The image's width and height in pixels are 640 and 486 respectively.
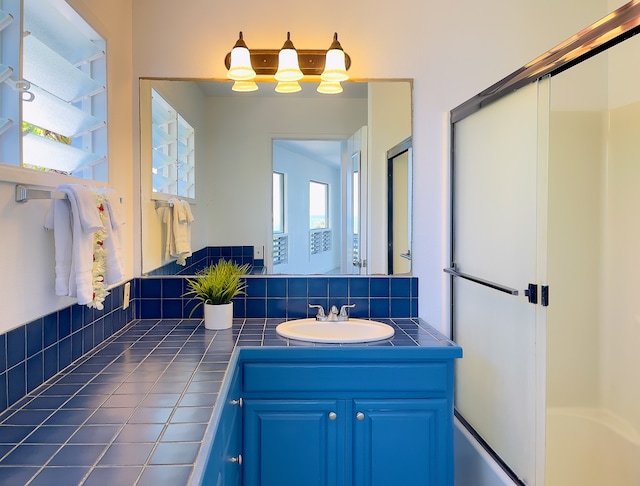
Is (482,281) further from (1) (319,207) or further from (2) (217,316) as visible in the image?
(2) (217,316)

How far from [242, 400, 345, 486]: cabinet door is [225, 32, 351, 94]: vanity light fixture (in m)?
1.37

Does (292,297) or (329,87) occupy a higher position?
(329,87)

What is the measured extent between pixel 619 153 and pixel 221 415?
7.52ft

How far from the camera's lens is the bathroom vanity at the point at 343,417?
1650mm

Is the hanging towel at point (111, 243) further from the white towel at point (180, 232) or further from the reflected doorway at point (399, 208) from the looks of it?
the reflected doorway at point (399, 208)

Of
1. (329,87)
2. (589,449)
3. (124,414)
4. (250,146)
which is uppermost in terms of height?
(329,87)

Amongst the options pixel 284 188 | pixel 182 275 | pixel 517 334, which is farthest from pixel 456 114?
pixel 182 275

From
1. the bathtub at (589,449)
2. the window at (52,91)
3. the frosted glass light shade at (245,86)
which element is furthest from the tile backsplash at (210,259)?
the bathtub at (589,449)

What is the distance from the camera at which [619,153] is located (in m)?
2.30

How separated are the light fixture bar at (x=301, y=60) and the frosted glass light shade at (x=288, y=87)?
64 millimetres

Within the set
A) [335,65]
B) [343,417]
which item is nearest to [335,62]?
[335,65]

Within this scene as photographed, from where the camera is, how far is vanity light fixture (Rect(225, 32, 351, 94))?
1.98 meters

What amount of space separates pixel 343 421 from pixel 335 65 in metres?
1.47

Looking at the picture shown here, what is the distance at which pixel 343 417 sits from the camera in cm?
167
